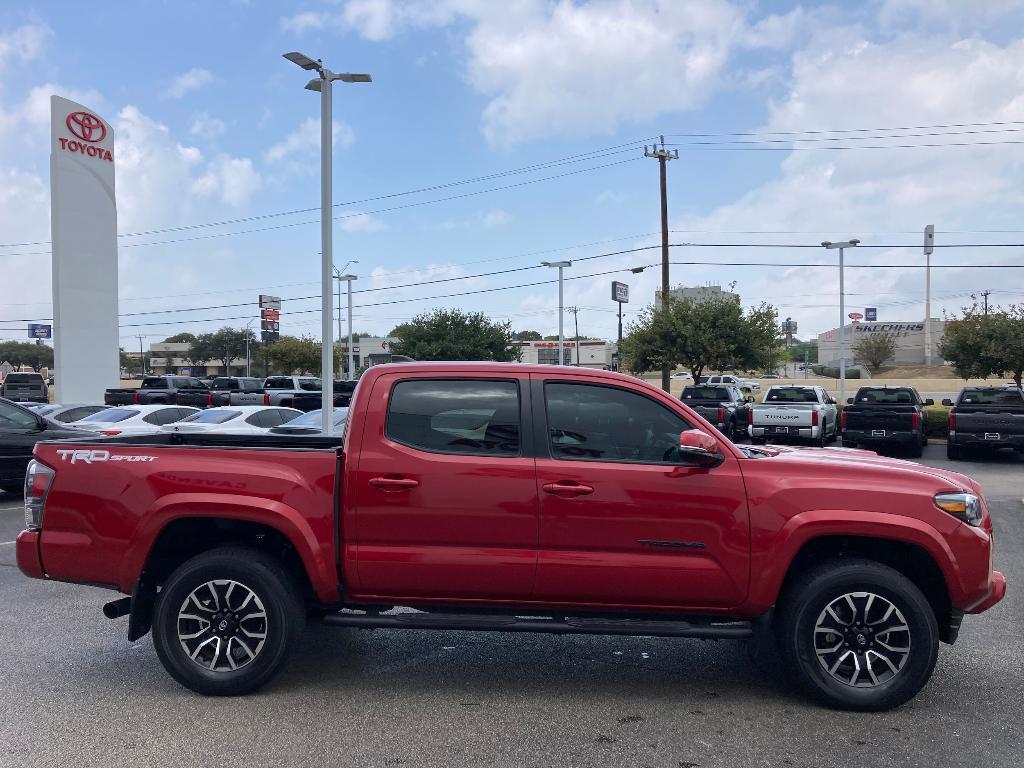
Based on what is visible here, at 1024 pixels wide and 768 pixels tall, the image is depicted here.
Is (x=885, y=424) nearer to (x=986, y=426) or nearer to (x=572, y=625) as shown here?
(x=986, y=426)

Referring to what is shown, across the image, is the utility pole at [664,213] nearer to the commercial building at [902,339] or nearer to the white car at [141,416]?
the white car at [141,416]

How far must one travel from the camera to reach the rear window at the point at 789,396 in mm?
22591

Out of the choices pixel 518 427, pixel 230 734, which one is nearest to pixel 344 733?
pixel 230 734

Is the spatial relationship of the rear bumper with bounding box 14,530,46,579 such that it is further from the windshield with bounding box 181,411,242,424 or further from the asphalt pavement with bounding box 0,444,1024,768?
the windshield with bounding box 181,411,242,424

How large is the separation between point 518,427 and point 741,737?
202 centimetres

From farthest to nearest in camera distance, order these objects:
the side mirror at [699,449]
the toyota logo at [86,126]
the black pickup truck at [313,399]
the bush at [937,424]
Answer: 1. the toyota logo at [86,126]
2. the black pickup truck at [313,399]
3. the bush at [937,424]
4. the side mirror at [699,449]

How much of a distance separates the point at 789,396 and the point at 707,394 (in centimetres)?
293

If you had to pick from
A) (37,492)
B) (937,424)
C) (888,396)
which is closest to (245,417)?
Result: (37,492)

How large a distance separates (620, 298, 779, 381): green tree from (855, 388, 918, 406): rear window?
487 inches

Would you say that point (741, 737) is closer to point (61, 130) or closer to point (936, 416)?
point (936, 416)

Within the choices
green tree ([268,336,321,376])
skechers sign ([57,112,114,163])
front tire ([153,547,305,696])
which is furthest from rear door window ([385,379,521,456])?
green tree ([268,336,321,376])

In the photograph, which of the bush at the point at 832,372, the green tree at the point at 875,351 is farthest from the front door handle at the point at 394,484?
the green tree at the point at 875,351

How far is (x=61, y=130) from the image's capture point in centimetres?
3362

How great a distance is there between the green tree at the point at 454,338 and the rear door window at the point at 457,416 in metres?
50.4
